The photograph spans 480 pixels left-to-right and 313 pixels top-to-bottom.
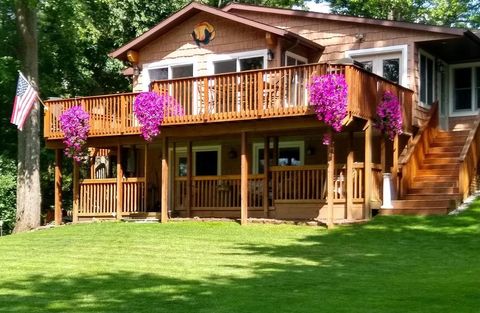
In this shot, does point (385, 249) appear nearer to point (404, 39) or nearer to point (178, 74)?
point (404, 39)

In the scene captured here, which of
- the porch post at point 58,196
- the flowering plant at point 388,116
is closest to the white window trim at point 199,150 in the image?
the porch post at point 58,196

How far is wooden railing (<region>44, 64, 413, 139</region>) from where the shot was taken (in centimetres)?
1784

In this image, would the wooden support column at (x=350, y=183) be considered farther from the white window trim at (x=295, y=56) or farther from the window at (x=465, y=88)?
the window at (x=465, y=88)

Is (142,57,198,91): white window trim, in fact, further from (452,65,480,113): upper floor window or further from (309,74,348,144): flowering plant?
(452,65,480,113): upper floor window

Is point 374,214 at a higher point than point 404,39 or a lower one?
lower

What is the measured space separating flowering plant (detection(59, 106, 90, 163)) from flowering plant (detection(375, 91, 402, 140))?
8.66 meters

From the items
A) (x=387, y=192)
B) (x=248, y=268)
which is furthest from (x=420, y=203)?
(x=248, y=268)

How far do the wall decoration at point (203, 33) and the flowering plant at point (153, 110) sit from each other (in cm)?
341

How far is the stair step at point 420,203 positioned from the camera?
18128mm

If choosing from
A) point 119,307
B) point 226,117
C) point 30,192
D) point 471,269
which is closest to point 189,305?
point 119,307

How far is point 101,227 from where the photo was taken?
20.0 meters

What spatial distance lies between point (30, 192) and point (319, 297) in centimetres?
1632

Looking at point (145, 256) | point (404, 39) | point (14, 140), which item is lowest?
point (145, 256)

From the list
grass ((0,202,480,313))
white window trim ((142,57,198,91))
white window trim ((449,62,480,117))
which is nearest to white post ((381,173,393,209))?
grass ((0,202,480,313))
